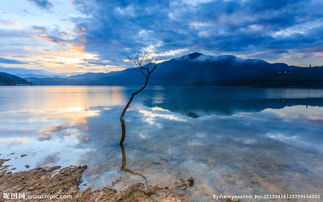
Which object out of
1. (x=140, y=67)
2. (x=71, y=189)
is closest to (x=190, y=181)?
(x=71, y=189)

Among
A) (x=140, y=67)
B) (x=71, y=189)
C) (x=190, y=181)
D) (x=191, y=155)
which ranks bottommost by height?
(x=191, y=155)

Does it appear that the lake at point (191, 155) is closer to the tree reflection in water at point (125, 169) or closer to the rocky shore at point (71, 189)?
the tree reflection in water at point (125, 169)

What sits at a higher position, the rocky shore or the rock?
the rocky shore

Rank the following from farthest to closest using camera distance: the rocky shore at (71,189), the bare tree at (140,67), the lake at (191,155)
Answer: the bare tree at (140,67), the lake at (191,155), the rocky shore at (71,189)

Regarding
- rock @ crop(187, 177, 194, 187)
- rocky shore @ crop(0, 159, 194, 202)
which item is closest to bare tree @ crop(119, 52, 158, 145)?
rocky shore @ crop(0, 159, 194, 202)

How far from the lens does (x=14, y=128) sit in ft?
62.1

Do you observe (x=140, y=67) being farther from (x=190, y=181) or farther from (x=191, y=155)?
(x=190, y=181)

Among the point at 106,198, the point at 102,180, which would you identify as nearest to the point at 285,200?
the point at 106,198

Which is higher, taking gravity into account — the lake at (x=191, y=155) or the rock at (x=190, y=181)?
the rock at (x=190, y=181)

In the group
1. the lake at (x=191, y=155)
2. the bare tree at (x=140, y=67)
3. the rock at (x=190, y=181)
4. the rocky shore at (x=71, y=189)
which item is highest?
the bare tree at (x=140, y=67)

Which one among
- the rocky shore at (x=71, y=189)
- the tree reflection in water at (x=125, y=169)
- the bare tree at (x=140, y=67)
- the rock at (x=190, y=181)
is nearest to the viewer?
the rocky shore at (x=71, y=189)

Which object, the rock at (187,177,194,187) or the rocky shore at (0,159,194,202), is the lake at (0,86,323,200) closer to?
the rock at (187,177,194,187)

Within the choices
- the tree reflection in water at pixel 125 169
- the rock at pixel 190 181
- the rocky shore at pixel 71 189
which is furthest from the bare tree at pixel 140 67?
the rock at pixel 190 181

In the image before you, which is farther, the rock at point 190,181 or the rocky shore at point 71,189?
the rock at point 190,181
